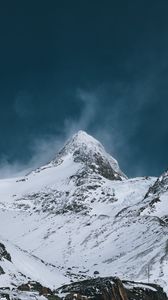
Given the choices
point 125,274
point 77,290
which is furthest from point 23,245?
point 77,290

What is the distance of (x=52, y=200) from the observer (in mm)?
199125

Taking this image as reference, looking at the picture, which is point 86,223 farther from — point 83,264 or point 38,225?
point 83,264

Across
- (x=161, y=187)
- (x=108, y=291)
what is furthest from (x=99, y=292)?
(x=161, y=187)

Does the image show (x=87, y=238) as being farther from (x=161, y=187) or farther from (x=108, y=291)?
(x=108, y=291)

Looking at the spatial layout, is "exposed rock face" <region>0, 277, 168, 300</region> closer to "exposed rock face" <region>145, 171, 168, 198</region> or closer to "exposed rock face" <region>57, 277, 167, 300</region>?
"exposed rock face" <region>57, 277, 167, 300</region>

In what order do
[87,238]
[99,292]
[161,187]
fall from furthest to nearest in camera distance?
[161,187] → [87,238] → [99,292]

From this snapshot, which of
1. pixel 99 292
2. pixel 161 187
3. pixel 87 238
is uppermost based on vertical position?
pixel 161 187

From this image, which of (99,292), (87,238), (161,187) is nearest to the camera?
(99,292)

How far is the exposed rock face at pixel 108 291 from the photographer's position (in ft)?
111

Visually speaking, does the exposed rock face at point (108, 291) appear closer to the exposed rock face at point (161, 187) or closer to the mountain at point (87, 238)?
the mountain at point (87, 238)

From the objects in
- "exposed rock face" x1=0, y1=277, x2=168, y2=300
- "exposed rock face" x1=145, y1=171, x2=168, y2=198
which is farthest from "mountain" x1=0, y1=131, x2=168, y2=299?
→ "exposed rock face" x1=0, y1=277, x2=168, y2=300

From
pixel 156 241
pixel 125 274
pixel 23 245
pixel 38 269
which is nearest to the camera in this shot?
pixel 38 269

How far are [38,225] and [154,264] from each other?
2987 inches

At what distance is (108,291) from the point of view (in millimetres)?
34719
